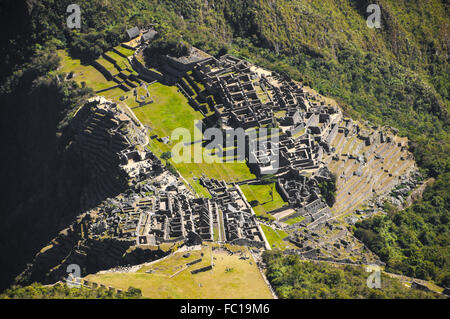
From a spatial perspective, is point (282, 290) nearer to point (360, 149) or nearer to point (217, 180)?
point (217, 180)

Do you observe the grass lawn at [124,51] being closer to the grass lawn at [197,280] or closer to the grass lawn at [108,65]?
the grass lawn at [108,65]

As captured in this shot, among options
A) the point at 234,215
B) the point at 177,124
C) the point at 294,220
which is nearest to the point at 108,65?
the point at 177,124

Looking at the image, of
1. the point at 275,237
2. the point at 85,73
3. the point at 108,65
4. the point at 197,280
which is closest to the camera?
the point at 197,280

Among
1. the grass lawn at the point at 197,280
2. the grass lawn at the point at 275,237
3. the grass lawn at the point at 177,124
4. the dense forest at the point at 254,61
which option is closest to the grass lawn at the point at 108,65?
the dense forest at the point at 254,61

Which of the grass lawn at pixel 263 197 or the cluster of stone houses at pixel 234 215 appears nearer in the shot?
the cluster of stone houses at pixel 234 215

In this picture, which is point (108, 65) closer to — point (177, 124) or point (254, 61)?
point (177, 124)

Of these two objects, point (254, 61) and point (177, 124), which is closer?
point (177, 124)
